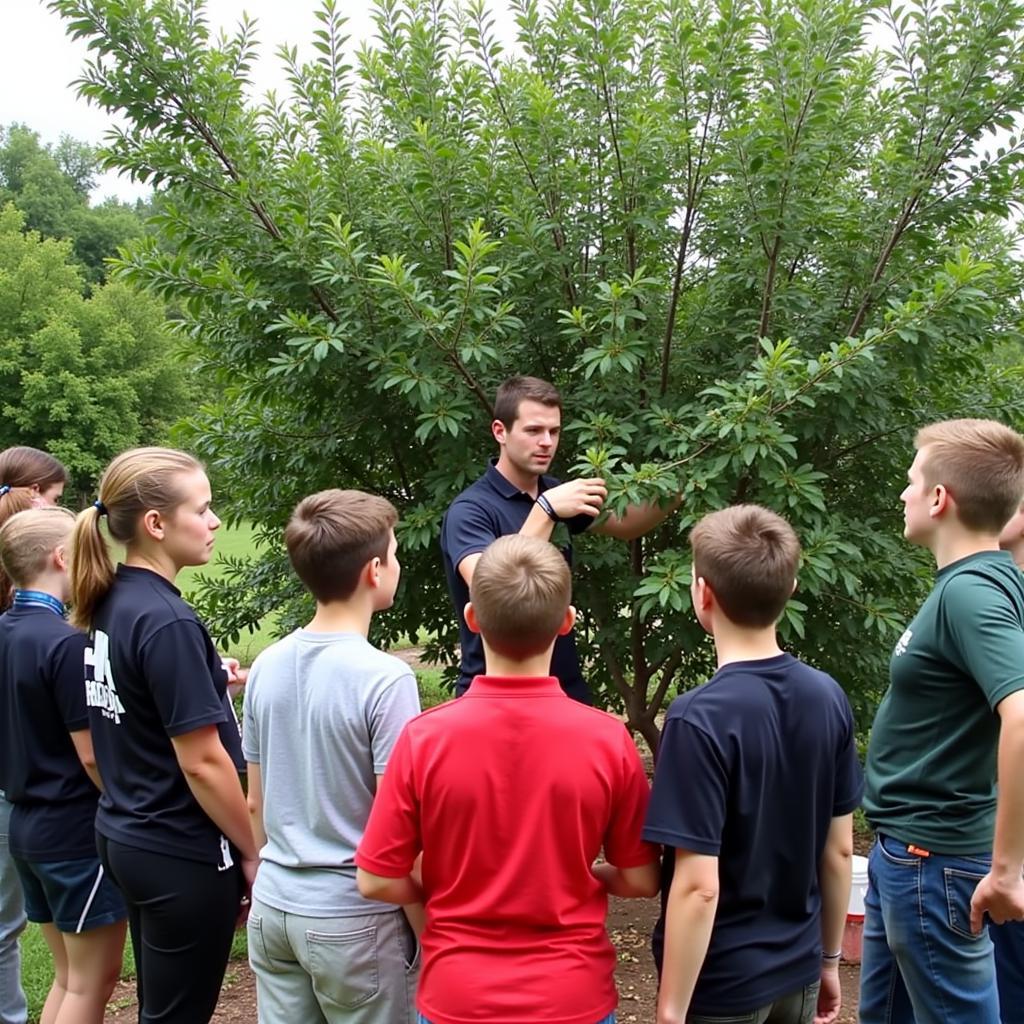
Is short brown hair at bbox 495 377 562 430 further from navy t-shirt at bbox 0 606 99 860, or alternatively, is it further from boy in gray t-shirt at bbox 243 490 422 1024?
navy t-shirt at bbox 0 606 99 860

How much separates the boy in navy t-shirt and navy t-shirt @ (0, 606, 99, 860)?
6.33 feet

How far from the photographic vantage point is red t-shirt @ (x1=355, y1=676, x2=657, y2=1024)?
6.57 feet

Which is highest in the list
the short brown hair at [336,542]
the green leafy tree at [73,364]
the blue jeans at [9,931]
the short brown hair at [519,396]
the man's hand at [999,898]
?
the green leafy tree at [73,364]

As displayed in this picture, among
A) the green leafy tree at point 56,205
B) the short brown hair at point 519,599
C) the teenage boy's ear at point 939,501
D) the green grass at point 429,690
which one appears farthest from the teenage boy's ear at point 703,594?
the green leafy tree at point 56,205

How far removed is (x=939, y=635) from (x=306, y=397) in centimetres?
304

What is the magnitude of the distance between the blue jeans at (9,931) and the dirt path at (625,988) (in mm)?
528

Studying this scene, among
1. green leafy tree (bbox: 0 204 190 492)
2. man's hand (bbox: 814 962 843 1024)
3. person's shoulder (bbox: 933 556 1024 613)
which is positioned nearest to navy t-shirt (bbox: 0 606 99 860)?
man's hand (bbox: 814 962 843 1024)

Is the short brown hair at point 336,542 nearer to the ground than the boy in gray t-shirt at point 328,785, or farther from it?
farther from it

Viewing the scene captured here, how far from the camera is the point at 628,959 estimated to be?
175 inches

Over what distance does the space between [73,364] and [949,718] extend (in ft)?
153

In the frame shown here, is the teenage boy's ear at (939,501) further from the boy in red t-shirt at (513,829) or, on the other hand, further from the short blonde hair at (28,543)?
the short blonde hair at (28,543)

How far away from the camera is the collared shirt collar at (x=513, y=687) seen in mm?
2088

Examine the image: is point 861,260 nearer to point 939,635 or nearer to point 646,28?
point 646,28

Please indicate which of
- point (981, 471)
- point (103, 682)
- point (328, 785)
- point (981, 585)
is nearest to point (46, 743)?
point (103, 682)
